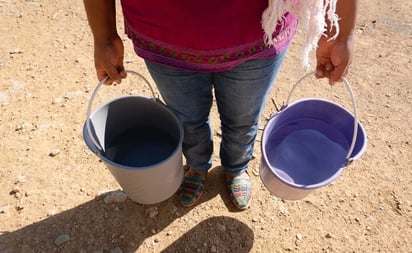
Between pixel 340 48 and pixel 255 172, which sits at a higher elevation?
pixel 340 48

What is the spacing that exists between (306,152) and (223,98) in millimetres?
389

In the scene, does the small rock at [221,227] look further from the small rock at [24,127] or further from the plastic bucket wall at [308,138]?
the small rock at [24,127]

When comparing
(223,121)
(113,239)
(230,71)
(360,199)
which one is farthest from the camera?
(360,199)

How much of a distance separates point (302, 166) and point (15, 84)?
1.52 meters

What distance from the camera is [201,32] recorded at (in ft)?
3.23

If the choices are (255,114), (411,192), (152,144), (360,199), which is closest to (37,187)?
(152,144)

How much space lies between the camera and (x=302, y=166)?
1438 mm

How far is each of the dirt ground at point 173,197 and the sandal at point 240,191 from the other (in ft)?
0.13

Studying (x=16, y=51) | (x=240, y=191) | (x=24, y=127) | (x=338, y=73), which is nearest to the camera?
(x=338, y=73)

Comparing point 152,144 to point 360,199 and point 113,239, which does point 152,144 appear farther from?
point 360,199

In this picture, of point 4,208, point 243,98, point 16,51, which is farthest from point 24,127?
point 243,98

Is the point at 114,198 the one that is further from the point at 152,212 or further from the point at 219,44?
the point at 219,44

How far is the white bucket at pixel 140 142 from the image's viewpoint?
119 centimetres

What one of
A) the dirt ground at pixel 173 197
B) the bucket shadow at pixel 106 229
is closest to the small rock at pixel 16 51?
the dirt ground at pixel 173 197
